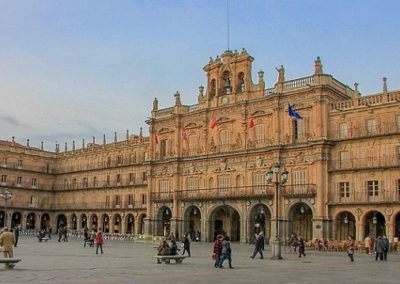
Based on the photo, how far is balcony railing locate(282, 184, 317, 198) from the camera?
5078cm

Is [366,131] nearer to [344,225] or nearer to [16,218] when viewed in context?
[344,225]

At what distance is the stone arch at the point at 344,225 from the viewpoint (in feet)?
165

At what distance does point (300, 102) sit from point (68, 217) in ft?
150

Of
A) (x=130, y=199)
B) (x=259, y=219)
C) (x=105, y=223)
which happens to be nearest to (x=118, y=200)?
(x=130, y=199)

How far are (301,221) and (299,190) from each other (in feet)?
13.6

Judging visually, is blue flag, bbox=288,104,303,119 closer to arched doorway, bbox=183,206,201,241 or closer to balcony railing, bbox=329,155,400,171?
balcony railing, bbox=329,155,400,171

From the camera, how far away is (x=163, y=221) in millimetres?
65688

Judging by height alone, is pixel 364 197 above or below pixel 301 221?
above

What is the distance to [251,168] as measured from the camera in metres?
56.2

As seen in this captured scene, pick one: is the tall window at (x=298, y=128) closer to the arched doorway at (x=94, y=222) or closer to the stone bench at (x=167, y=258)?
the stone bench at (x=167, y=258)

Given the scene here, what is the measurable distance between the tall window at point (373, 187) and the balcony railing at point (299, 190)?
4.78m

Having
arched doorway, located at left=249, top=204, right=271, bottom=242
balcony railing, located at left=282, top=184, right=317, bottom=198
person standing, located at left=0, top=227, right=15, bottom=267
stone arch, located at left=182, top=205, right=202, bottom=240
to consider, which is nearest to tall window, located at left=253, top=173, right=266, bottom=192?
arched doorway, located at left=249, top=204, right=271, bottom=242

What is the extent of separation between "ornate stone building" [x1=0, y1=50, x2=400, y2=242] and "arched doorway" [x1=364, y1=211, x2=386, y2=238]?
0.32 ft

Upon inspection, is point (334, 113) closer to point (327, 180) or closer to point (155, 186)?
point (327, 180)
